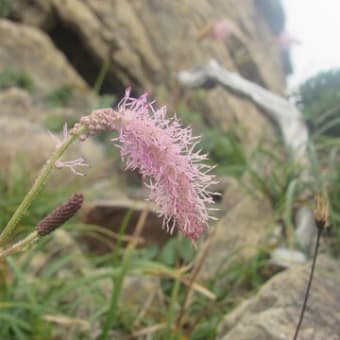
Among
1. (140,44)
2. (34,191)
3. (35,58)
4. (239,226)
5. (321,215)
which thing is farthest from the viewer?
(140,44)

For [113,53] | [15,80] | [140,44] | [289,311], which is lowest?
[289,311]

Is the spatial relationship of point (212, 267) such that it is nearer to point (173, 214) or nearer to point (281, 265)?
point (281, 265)

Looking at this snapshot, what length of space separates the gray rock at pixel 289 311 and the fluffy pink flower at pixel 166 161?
3.63ft

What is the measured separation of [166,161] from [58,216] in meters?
0.19

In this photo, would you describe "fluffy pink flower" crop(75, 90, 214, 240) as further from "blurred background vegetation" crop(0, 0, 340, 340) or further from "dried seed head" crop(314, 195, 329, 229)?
"dried seed head" crop(314, 195, 329, 229)

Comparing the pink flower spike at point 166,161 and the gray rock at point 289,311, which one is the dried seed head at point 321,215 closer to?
the pink flower spike at point 166,161

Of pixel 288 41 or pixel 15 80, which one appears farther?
pixel 15 80

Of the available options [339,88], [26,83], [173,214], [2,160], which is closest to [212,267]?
[2,160]

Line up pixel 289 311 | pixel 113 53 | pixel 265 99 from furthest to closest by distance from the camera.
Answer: pixel 113 53 → pixel 265 99 → pixel 289 311

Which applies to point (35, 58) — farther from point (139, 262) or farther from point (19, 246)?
point (19, 246)

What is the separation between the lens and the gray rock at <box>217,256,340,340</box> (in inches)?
74.9

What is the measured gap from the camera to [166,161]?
0.88 metres

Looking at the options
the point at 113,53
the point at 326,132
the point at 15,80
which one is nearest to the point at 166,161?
the point at 326,132

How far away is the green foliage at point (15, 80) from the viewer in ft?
26.3
